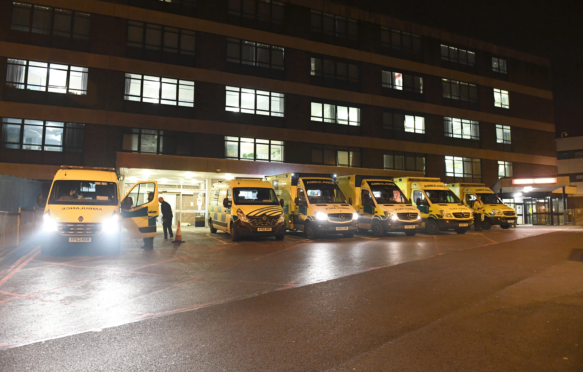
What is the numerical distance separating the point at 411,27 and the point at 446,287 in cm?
3193

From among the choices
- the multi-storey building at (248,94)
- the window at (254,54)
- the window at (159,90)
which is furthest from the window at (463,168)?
the window at (159,90)

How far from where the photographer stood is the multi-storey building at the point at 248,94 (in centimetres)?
2234

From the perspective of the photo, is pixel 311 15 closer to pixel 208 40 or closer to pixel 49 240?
pixel 208 40

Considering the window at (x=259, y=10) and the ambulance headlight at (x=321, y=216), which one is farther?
the window at (x=259, y=10)

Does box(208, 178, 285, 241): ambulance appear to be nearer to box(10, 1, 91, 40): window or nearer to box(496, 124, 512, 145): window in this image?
box(10, 1, 91, 40): window

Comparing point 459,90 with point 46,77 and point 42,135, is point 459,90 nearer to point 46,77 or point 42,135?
point 46,77

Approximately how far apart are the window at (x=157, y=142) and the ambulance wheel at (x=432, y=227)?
1503 cm

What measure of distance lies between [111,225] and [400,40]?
29742mm

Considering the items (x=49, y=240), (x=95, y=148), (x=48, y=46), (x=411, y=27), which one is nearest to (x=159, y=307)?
(x=49, y=240)

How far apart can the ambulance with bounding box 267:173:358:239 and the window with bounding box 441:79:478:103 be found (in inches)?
875

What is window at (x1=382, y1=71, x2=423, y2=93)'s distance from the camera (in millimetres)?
32531

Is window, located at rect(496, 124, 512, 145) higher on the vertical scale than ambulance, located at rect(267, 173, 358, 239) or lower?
higher

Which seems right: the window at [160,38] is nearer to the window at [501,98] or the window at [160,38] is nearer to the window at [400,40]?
the window at [400,40]

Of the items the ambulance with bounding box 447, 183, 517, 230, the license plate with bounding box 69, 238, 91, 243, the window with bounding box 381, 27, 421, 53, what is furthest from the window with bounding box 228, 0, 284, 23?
A: the license plate with bounding box 69, 238, 91, 243
